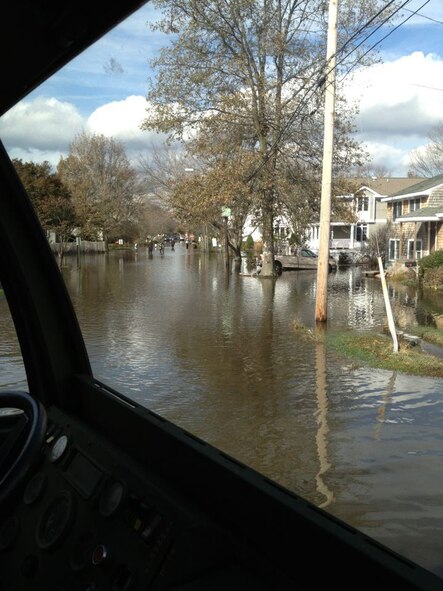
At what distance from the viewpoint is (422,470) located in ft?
11.5

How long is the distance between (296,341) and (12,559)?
302 inches

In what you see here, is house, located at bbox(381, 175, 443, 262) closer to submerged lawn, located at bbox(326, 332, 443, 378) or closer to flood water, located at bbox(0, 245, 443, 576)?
flood water, located at bbox(0, 245, 443, 576)

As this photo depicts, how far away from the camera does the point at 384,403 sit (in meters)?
5.45

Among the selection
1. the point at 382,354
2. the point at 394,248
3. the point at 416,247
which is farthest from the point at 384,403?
the point at 394,248

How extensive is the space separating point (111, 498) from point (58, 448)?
1.35 feet

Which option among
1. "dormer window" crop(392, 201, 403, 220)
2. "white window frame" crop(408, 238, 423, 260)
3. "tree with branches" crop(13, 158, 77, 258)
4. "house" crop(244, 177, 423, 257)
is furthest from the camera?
"white window frame" crop(408, 238, 423, 260)

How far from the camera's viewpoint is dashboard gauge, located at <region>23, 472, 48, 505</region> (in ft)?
6.16

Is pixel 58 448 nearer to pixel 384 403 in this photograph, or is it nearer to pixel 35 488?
pixel 35 488

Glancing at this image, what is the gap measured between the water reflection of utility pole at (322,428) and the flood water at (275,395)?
0.01 metres

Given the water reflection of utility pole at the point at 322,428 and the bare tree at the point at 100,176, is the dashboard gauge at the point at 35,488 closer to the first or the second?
the water reflection of utility pole at the point at 322,428

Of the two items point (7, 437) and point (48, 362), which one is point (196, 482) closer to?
point (7, 437)

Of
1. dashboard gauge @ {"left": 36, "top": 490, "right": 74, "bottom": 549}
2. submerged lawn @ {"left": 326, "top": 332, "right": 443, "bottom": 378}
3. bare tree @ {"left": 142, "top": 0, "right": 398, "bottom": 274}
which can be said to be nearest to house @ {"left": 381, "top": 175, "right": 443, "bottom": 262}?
bare tree @ {"left": 142, "top": 0, "right": 398, "bottom": 274}

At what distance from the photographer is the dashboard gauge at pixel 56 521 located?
1705 mm

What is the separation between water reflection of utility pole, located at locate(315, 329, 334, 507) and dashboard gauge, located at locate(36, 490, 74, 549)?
1.10m
